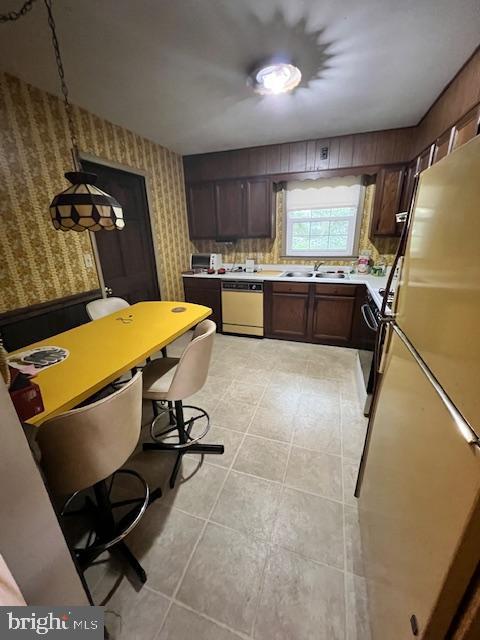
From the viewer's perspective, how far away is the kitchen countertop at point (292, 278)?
269 cm

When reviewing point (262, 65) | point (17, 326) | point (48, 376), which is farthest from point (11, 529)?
point (262, 65)

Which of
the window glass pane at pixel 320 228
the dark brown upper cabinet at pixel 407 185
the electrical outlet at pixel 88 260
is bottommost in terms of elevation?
the electrical outlet at pixel 88 260

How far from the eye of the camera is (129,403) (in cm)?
97

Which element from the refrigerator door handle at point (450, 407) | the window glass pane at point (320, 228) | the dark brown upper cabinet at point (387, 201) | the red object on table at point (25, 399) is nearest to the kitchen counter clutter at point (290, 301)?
the window glass pane at point (320, 228)

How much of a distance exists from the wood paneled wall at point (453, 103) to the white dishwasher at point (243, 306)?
216 centimetres

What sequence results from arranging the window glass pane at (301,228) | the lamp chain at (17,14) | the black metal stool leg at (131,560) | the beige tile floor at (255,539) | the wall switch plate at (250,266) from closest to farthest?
the beige tile floor at (255,539) < the black metal stool leg at (131,560) < the lamp chain at (17,14) < the window glass pane at (301,228) < the wall switch plate at (250,266)

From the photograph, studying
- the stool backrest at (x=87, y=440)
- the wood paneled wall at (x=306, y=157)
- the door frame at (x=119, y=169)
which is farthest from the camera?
the wood paneled wall at (x=306, y=157)

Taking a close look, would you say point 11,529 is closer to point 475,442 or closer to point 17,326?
point 475,442

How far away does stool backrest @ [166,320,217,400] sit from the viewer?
134 cm

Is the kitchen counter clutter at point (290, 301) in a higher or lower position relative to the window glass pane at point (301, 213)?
lower

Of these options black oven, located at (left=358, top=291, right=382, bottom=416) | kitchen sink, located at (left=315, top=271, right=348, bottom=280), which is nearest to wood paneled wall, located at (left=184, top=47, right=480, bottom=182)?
kitchen sink, located at (left=315, top=271, right=348, bottom=280)

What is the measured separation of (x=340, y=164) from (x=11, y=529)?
3.83 m
